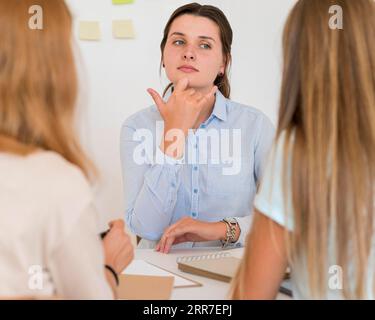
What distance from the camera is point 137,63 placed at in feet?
6.51

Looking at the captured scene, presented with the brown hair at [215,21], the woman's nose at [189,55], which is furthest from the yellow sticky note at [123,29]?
the woman's nose at [189,55]

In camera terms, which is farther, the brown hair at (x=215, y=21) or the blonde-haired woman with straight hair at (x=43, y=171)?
the brown hair at (x=215, y=21)

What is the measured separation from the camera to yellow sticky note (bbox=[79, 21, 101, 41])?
75.3 inches

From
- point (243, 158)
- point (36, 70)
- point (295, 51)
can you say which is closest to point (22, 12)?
point (36, 70)

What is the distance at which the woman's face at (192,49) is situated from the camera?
1855 millimetres

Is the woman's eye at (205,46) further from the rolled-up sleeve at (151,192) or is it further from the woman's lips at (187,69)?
the rolled-up sleeve at (151,192)

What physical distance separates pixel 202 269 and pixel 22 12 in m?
0.70

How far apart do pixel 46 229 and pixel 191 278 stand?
1.72ft

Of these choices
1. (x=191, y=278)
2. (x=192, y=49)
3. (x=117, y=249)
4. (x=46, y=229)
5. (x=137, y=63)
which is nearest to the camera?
(x=46, y=229)

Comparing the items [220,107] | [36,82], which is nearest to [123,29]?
[220,107]

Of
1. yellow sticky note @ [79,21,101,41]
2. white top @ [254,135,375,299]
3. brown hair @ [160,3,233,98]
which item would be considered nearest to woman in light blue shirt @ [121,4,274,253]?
brown hair @ [160,3,233,98]

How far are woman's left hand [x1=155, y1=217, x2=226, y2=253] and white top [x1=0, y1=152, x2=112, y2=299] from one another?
2.20ft

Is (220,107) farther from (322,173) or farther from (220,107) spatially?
(322,173)
